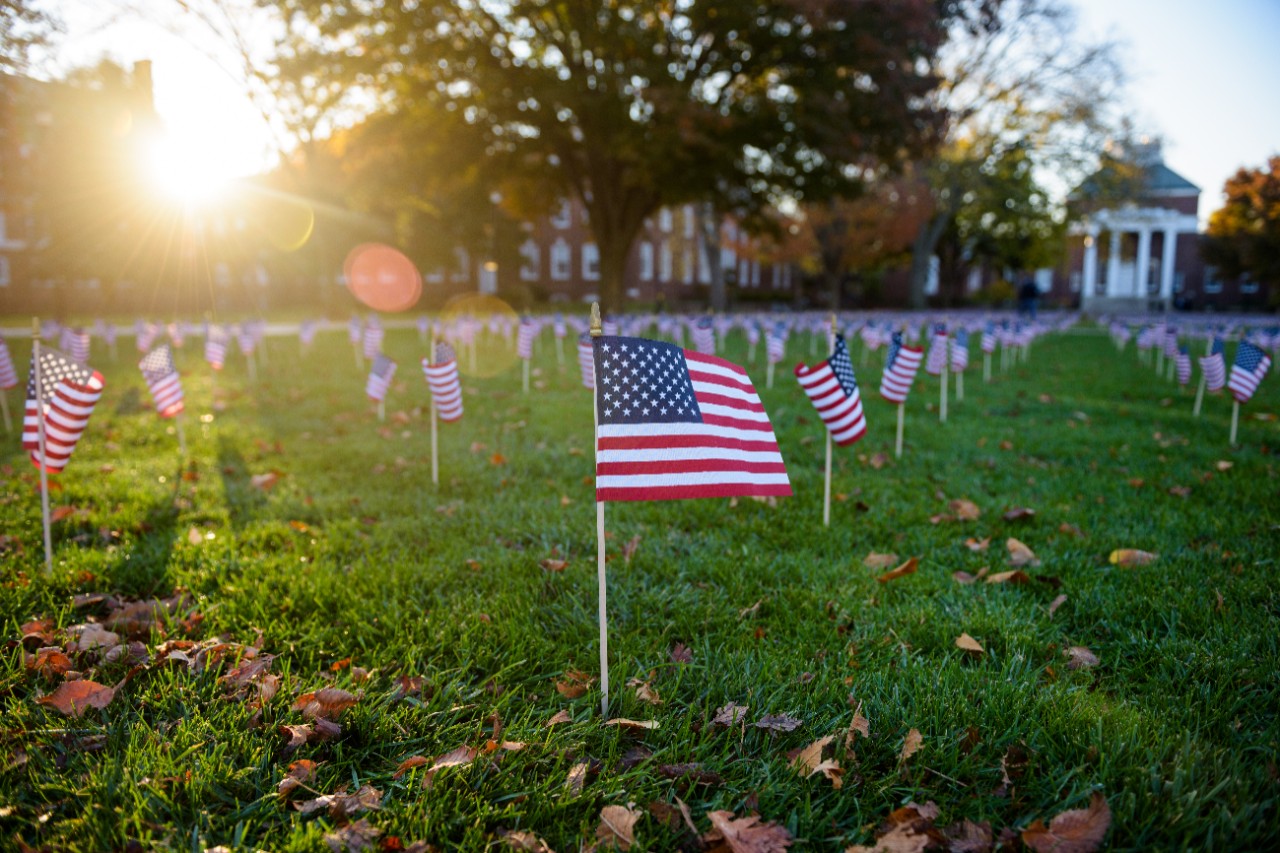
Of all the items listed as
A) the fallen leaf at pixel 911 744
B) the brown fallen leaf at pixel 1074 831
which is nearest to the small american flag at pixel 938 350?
the fallen leaf at pixel 911 744

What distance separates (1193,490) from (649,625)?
468 centimetres

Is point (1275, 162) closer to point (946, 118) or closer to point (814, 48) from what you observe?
point (946, 118)

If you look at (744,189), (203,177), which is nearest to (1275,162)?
(744,189)

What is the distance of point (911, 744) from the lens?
7.78 ft

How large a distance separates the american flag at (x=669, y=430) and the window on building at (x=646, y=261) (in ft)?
168

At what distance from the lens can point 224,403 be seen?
9633 mm

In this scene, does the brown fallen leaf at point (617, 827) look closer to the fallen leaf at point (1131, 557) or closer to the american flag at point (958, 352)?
the fallen leaf at point (1131, 557)

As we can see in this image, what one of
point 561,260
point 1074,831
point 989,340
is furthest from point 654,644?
point 561,260

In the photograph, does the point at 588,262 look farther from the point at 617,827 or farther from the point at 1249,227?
the point at 617,827

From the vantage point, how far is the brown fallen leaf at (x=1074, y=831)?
1.95m

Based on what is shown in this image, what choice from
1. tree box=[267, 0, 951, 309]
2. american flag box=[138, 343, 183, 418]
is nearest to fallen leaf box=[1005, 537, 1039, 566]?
american flag box=[138, 343, 183, 418]

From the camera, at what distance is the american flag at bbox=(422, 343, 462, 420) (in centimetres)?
561

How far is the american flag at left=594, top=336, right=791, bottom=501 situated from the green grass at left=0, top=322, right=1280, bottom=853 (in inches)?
31.4

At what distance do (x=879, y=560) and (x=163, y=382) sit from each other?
18.9 feet
